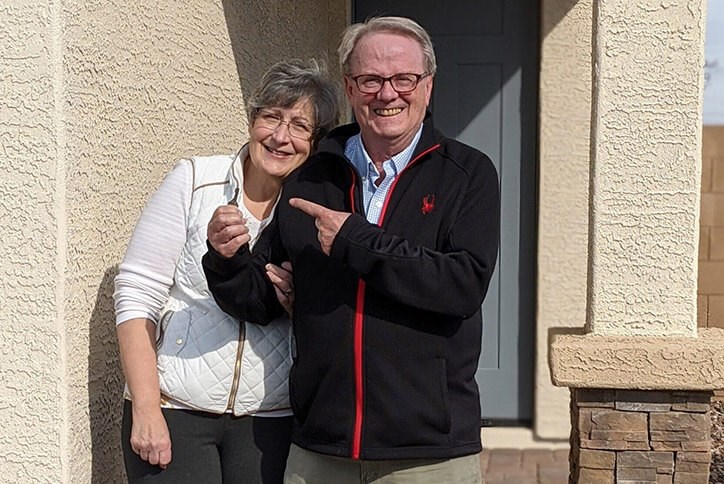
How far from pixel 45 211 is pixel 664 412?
2.02 m

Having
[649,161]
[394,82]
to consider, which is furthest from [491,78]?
[394,82]

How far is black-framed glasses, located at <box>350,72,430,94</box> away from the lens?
8.23ft

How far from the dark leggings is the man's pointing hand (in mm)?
596

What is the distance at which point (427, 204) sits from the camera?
250 cm

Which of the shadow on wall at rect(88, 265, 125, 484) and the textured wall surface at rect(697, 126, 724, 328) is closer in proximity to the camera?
the shadow on wall at rect(88, 265, 125, 484)

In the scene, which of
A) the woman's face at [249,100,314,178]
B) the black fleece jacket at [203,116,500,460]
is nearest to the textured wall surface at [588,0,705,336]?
the black fleece jacket at [203,116,500,460]

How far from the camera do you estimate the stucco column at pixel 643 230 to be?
3273 millimetres

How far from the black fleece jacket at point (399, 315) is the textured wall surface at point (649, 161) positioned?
898 mm

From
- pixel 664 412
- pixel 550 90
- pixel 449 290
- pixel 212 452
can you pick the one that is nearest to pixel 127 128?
pixel 212 452

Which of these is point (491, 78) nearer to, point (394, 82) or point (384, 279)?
point (394, 82)

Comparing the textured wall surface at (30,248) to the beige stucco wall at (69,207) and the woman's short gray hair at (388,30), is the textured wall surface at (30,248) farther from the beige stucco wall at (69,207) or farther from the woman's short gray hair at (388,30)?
the woman's short gray hair at (388,30)

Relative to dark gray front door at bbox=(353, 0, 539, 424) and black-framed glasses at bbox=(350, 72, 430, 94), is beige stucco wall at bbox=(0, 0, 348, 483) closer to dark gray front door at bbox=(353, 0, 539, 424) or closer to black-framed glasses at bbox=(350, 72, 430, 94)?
black-framed glasses at bbox=(350, 72, 430, 94)

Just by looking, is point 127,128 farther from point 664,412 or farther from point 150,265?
point 664,412

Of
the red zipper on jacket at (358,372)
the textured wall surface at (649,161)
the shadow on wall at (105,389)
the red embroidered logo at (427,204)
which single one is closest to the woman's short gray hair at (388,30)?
the red embroidered logo at (427,204)
